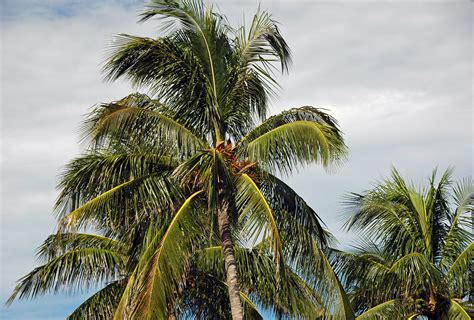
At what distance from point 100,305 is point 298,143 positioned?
760cm

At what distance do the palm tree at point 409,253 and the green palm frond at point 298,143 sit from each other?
15.3 ft

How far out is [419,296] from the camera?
19.7 meters

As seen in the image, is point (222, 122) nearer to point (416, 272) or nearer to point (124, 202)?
point (124, 202)

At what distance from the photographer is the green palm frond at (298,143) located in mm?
15219

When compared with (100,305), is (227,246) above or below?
above

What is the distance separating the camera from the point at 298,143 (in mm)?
15562

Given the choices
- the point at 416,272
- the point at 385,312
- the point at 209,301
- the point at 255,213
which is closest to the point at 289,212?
the point at 255,213

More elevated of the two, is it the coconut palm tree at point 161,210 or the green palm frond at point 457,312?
the coconut palm tree at point 161,210

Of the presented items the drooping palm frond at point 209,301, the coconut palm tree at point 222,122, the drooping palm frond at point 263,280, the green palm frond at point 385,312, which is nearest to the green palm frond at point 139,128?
the coconut palm tree at point 222,122

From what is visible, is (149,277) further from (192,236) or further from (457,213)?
(457,213)

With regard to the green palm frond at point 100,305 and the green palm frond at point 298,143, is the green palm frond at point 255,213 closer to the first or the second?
the green palm frond at point 298,143

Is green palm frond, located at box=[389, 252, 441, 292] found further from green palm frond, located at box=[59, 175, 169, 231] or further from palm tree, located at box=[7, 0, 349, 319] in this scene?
green palm frond, located at box=[59, 175, 169, 231]

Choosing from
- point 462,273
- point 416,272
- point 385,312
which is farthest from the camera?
point 462,273

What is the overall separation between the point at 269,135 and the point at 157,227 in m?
2.66
